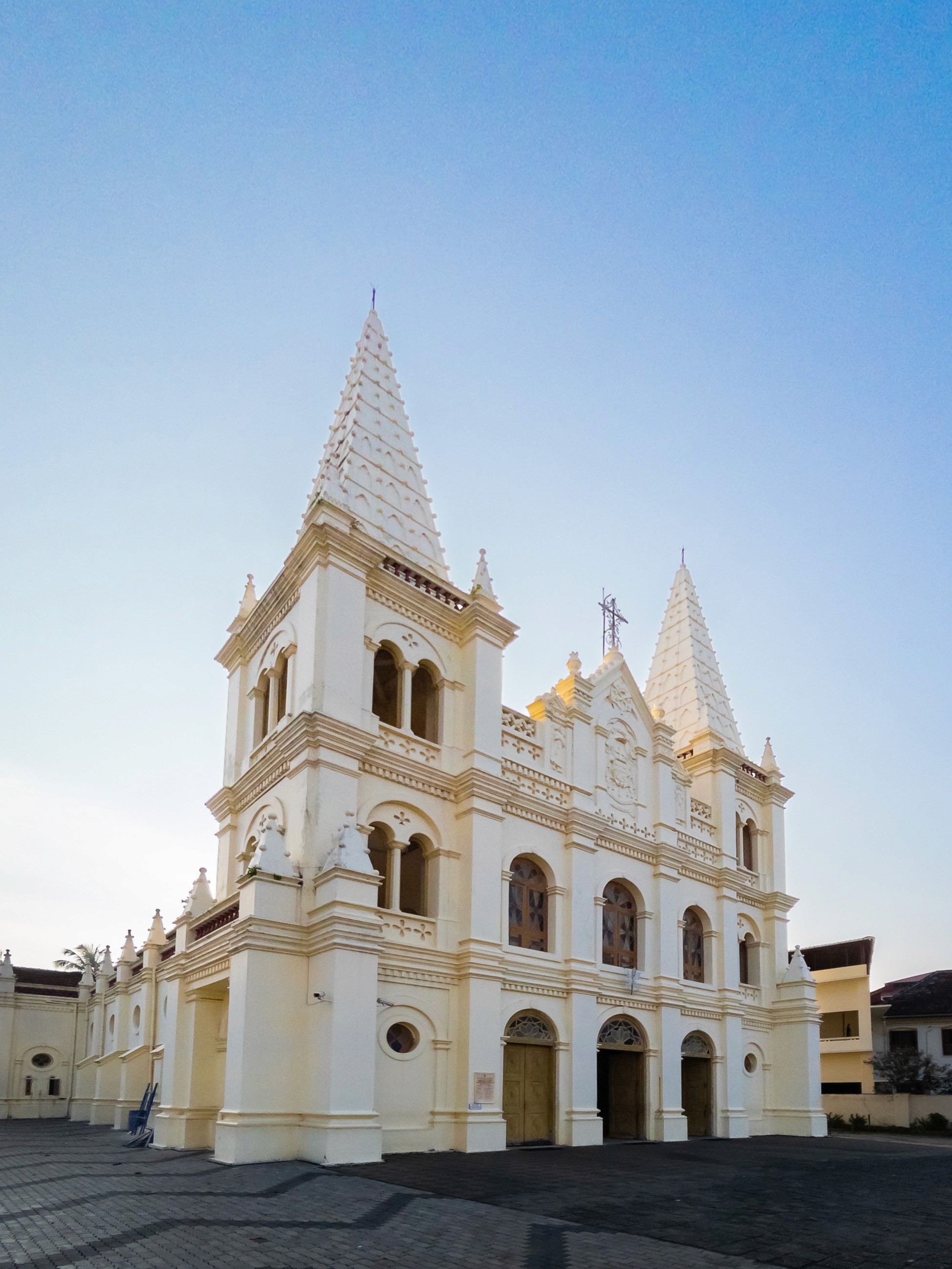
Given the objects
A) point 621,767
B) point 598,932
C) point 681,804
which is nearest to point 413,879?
point 598,932

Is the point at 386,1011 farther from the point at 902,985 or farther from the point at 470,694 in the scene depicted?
the point at 902,985

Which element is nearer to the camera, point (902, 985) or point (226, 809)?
point (226, 809)

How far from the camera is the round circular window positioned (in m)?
19.3

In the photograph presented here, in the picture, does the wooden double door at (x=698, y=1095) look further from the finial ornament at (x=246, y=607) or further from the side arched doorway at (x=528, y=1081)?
the finial ornament at (x=246, y=607)

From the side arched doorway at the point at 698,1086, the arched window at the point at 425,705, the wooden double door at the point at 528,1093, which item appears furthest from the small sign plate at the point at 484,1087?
the side arched doorway at the point at 698,1086

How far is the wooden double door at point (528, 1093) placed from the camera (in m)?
21.3

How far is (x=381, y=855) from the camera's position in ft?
70.0

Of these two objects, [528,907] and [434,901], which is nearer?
[434,901]

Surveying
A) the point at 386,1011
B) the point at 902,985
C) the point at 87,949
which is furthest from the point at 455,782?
the point at 87,949

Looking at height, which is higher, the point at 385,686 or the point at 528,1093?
the point at 385,686

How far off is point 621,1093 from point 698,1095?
3110 millimetres

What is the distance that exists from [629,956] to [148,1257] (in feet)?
60.6

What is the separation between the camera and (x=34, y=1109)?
139 ft

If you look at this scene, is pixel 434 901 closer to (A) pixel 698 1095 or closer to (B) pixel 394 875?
(B) pixel 394 875
